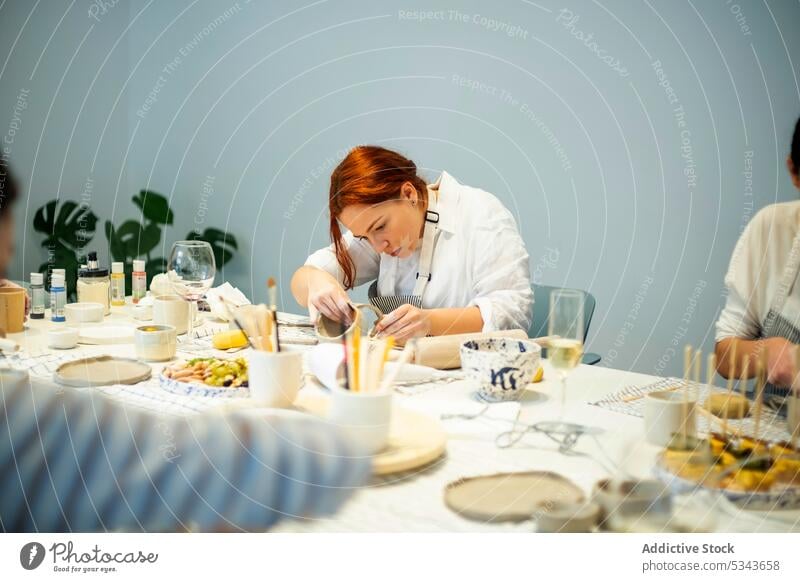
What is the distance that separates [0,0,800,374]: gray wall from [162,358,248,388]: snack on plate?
0.40 metres

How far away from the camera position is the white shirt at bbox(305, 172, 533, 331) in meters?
1.22

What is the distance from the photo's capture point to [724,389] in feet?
2.58

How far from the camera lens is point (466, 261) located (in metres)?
1.30

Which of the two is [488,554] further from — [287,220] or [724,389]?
[287,220]

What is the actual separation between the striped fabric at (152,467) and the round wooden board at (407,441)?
0.02 meters

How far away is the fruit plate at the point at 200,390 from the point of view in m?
0.78

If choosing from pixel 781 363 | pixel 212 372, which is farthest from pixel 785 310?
pixel 212 372

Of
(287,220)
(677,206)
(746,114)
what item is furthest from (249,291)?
(746,114)

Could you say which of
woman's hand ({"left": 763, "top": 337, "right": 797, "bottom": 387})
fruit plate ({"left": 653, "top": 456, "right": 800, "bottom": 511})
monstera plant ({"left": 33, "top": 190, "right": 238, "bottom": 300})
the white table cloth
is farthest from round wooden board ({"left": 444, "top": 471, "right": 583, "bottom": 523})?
monstera plant ({"left": 33, "top": 190, "right": 238, "bottom": 300})

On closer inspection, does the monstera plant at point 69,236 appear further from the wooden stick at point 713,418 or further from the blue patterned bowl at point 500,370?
the wooden stick at point 713,418

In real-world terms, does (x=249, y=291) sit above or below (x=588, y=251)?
below

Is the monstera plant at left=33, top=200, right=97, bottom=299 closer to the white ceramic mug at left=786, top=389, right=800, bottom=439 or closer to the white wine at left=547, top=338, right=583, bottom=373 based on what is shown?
the white wine at left=547, top=338, right=583, bottom=373

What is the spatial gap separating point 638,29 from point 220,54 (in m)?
0.87

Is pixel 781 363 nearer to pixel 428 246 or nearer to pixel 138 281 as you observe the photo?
pixel 428 246
